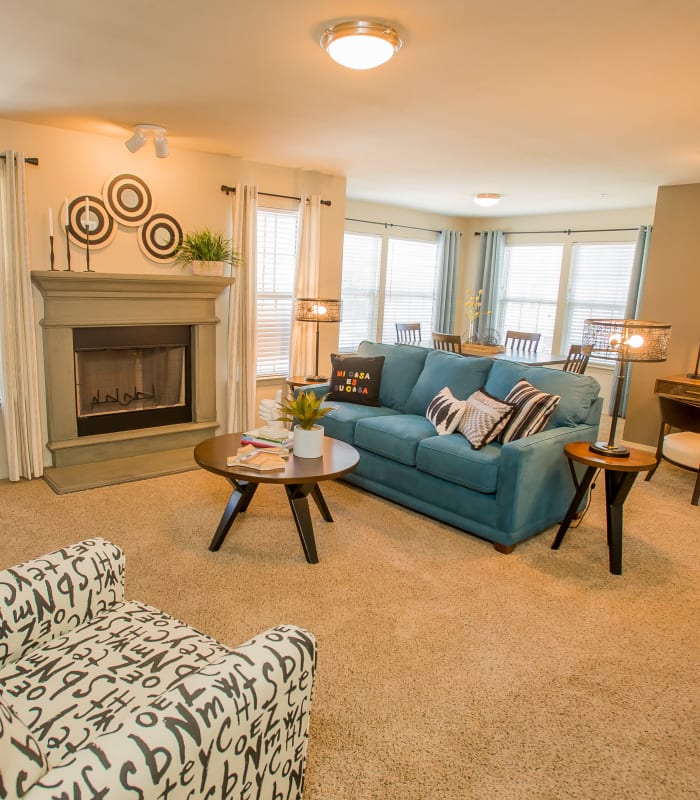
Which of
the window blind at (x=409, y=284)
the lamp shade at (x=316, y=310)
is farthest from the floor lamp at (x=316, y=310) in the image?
the window blind at (x=409, y=284)

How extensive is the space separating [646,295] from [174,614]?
4.91 m

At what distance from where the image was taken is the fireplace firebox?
14.9 ft

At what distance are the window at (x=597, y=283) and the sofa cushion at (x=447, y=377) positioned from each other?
146 inches

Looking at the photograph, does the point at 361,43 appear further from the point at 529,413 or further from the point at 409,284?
the point at 409,284

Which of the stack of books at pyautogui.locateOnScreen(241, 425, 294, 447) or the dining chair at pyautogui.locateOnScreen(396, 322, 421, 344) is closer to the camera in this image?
the stack of books at pyautogui.locateOnScreen(241, 425, 294, 447)

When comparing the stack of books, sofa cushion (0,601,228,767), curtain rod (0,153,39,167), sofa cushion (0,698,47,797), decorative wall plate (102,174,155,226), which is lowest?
sofa cushion (0,601,228,767)

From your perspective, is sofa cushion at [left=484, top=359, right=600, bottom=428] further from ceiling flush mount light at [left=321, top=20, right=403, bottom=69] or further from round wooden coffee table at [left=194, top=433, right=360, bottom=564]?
ceiling flush mount light at [left=321, top=20, right=403, bottom=69]

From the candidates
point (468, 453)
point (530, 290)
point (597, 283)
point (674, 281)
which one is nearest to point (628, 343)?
point (468, 453)

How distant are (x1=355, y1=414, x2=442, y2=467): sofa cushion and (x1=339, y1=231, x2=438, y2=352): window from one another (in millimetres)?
3568

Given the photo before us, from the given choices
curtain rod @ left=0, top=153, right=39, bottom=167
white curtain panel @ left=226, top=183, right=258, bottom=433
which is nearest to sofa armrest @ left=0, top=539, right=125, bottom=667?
curtain rod @ left=0, top=153, right=39, bottom=167

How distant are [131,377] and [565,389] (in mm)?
3367

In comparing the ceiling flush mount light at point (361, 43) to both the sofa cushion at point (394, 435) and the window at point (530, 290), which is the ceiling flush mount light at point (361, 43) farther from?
the window at point (530, 290)

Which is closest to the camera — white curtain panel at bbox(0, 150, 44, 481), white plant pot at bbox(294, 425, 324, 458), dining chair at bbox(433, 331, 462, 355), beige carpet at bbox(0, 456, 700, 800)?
beige carpet at bbox(0, 456, 700, 800)

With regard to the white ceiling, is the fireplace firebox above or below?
below
